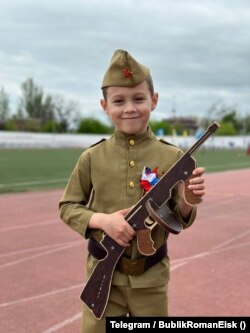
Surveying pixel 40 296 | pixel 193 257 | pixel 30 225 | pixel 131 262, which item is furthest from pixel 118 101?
pixel 30 225

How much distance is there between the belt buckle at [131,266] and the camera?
7.01ft

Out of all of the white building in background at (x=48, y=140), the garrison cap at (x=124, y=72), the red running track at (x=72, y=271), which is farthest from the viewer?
the white building in background at (x=48, y=140)

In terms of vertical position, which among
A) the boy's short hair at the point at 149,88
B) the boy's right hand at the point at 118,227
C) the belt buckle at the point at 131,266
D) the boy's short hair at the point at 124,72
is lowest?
the belt buckle at the point at 131,266

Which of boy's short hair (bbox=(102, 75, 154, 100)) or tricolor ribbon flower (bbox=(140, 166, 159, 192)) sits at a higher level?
boy's short hair (bbox=(102, 75, 154, 100))

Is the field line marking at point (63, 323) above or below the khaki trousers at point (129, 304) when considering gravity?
below

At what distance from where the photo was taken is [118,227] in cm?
200

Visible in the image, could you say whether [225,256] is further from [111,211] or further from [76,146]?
[76,146]

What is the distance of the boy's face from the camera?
2158 millimetres

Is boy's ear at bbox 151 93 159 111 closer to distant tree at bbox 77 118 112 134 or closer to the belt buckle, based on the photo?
the belt buckle

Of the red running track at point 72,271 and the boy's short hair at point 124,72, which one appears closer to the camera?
the boy's short hair at point 124,72

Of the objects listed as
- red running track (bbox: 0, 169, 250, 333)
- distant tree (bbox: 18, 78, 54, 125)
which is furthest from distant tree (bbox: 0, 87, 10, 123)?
red running track (bbox: 0, 169, 250, 333)

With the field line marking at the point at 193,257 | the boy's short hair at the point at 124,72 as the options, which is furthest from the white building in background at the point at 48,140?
the boy's short hair at the point at 124,72

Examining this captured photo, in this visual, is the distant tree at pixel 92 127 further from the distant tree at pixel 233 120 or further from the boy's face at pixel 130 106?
the boy's face at pixel 130 106

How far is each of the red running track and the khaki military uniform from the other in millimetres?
1806
